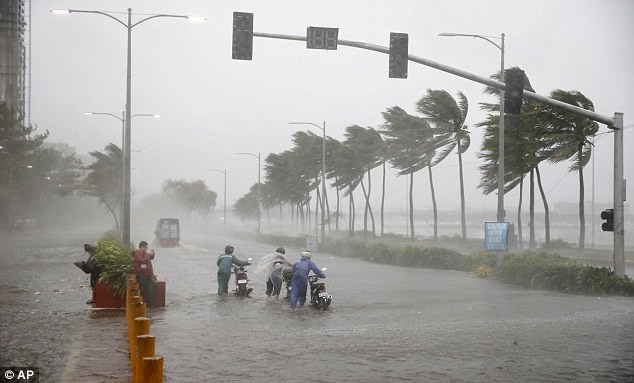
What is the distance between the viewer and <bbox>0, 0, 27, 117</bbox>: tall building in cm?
10812

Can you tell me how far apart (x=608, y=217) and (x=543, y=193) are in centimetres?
2381

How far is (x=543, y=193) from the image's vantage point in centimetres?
4459

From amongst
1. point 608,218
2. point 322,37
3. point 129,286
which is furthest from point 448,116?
point 129,286

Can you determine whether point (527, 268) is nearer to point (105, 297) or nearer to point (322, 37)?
point (322, 37)

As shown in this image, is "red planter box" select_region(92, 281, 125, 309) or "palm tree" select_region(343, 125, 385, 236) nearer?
"red planter box" select_region(92, 281, 125, 309)

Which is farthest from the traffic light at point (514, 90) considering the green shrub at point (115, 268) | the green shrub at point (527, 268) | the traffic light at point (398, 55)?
the green shrub at point (115, 268)

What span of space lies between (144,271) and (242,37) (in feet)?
20.4

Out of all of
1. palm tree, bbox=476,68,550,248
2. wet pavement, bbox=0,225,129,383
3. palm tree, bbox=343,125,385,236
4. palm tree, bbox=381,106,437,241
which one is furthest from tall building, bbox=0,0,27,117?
wet pavement, bbox=0,225,129,383

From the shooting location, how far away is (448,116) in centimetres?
4941

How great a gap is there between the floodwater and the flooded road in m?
0.02

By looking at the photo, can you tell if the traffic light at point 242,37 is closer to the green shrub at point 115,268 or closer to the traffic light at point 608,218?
the green shrub at point 115,268

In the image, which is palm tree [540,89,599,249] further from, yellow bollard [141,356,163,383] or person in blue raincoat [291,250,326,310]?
yellow bollard [141,356,163,383]

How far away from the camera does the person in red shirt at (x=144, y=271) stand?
18.1 m

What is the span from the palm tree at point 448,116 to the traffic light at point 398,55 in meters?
32.2
